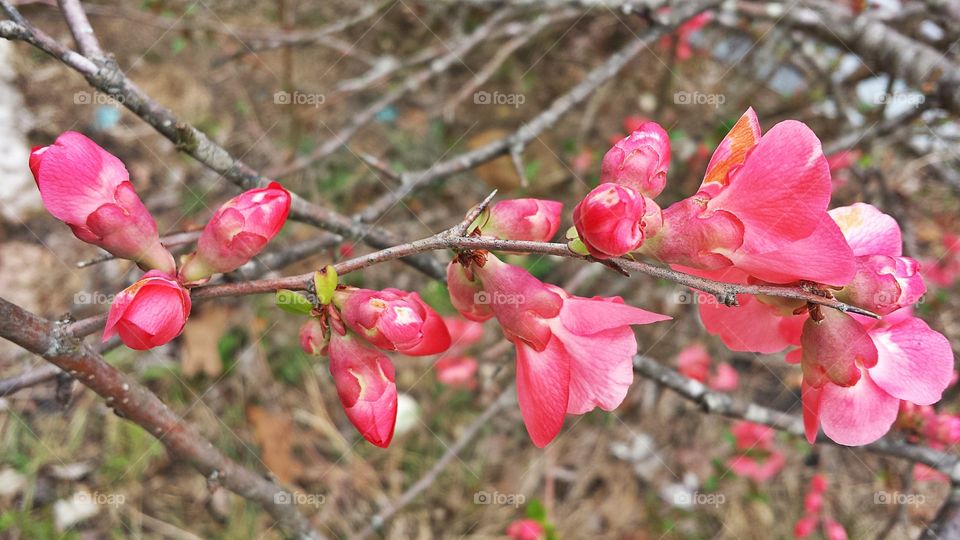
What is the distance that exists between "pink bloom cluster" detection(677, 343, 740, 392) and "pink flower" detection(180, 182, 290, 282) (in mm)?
1937

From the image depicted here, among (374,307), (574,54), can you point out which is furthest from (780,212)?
(574,54)

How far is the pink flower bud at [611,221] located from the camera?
0.61 meters

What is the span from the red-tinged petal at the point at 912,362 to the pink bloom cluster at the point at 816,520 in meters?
1.89

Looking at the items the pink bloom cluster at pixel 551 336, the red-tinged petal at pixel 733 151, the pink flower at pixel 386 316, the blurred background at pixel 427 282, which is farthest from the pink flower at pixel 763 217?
the blurred background at pixel 427 282

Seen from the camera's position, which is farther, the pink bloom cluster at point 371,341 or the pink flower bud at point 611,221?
the pink bloom cluster at point 371,341

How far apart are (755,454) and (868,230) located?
5.35 feet

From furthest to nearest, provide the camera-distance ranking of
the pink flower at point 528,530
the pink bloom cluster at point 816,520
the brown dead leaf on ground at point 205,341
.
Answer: the brown dead leaf on ground at point 205,341, the pink bloom cluster at point 816,520, the pink flower at point 528,530

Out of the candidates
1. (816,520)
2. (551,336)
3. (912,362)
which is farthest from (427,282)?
(912,362)

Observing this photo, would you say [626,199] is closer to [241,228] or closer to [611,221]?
[611,221]

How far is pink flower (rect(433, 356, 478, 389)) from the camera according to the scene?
8.08 ft

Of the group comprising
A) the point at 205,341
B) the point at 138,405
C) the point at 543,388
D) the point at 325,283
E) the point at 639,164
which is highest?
the point at 639,164

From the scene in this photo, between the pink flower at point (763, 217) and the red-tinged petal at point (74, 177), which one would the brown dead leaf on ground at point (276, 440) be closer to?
the red-tinged petal at point (74, 177)

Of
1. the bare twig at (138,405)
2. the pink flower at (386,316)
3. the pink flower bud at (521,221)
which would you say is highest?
the pink flower bud at (521,221)

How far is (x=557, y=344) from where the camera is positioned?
0.77 m
